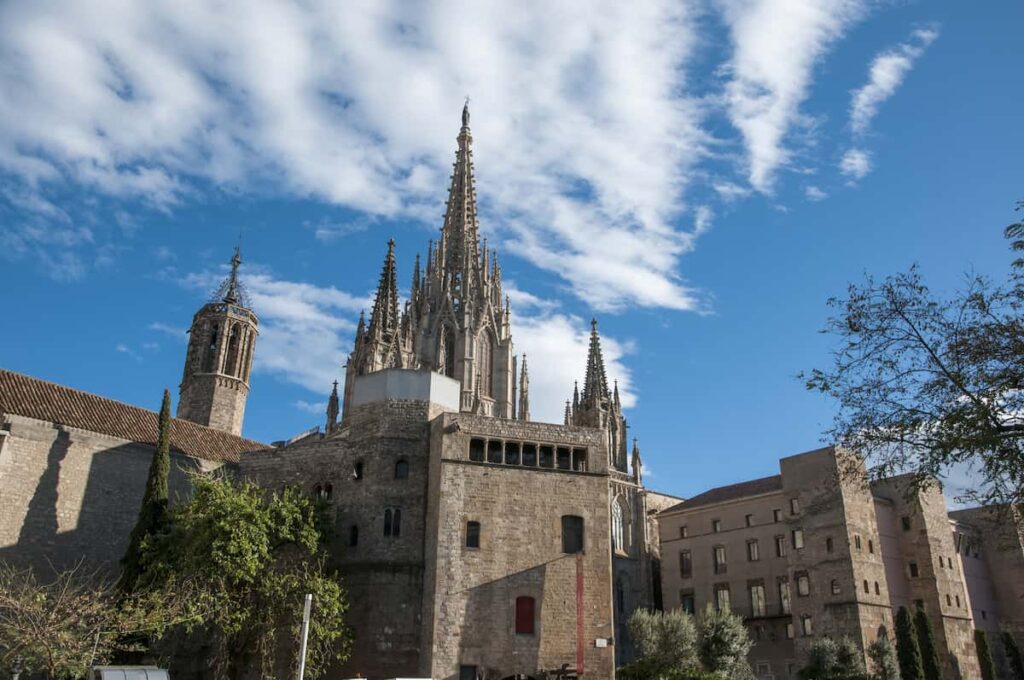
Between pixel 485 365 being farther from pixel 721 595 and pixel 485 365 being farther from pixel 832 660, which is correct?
pixel 832 660

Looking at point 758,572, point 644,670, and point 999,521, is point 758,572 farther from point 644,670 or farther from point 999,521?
point 999,521

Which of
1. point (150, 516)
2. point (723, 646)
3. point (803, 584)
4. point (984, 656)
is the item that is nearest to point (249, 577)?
point (150, 516)

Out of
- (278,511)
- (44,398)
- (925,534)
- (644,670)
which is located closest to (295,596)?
(278,511)

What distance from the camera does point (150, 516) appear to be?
27484 mm

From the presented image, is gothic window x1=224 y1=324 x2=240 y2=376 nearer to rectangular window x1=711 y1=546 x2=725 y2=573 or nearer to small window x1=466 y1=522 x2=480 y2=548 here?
rectangular window x1=711 y1=546 x2=725 y2=573

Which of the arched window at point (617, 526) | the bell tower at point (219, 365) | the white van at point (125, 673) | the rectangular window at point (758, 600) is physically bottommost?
the white van at point (125, 673)

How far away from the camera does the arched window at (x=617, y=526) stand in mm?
50781

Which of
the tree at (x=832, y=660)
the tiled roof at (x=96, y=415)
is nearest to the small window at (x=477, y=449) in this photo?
the tiled roof at (x=96, y=415)

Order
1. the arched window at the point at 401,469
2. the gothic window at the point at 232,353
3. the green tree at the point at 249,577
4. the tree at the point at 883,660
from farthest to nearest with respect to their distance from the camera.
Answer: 1. the gothic window at the point at 232,353
2. the tree at the point at 883,660
3. the arched window at the point at 401,469
4. the green tree at the point at 249,577

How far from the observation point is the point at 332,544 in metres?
28.6

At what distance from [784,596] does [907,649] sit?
601 centimetres

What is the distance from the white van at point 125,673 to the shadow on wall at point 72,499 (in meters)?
9.41

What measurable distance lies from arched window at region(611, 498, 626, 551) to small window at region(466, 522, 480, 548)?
24.6 meters

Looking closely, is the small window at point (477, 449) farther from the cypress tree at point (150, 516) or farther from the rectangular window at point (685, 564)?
the rectangular window at point (685, 564)
